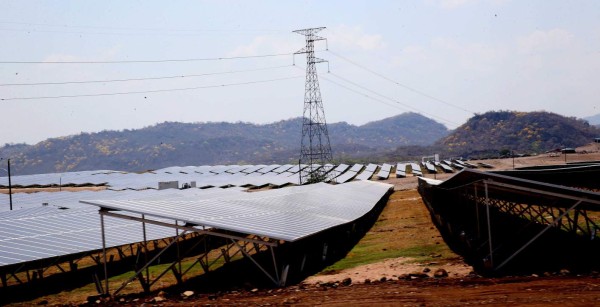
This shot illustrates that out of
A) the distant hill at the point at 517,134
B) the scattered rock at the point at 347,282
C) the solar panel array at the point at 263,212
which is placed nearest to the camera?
the scattered rock at the point at 347,282

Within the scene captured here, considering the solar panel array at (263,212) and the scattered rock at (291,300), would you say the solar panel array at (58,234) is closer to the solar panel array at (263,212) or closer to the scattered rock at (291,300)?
the solar panel array at (263,212)

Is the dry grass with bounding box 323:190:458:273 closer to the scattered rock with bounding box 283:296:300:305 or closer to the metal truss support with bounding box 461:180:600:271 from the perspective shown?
the metal truss support with bounding box 461:180:600:271

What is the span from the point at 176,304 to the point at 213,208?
23.7 feet

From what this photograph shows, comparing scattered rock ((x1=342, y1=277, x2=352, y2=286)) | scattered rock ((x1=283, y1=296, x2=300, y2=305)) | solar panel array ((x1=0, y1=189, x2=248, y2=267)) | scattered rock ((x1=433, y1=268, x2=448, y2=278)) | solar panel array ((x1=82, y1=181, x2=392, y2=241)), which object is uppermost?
solar panel array ((x1=82, y1=181, x2=392, y2=241))

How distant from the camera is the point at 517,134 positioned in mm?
164750

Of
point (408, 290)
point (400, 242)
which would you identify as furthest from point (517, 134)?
point (408, 290)

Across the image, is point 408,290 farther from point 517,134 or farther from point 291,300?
point 517,134

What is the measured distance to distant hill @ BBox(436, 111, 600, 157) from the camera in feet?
506

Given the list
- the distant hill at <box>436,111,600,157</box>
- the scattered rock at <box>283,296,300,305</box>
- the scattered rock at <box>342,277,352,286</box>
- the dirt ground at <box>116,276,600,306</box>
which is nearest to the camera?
the dirt ground at <box>116,276,600,306</box>

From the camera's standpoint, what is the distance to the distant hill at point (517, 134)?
6073 inches

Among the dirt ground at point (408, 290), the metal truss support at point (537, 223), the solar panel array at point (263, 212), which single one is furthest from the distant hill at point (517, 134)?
the dirt ground at point (408, 290)

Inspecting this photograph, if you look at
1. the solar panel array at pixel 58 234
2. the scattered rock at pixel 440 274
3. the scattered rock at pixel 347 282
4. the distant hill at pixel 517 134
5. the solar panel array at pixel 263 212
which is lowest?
the scattered rock at pixel 347 282

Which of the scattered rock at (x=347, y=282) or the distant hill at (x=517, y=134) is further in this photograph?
the distant hill at (x=517, y=134)

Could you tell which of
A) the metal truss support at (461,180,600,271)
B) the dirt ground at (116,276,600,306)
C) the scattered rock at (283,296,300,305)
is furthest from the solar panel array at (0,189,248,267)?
the metal truss support at (461,180,600,271)
